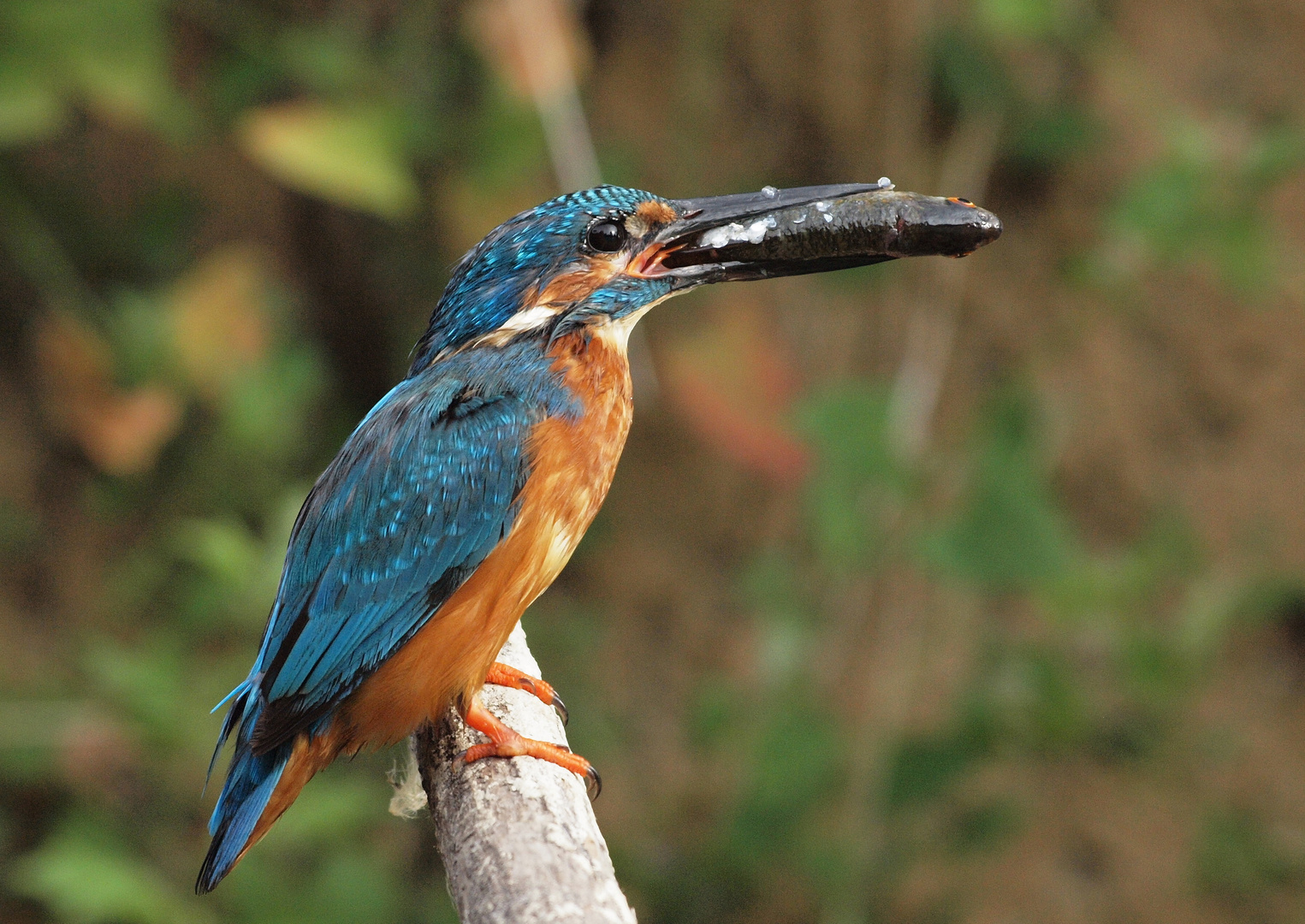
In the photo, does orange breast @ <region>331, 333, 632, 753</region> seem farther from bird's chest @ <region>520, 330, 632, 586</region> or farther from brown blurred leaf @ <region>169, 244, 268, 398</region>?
brown blurred leaf @ <region>169, 244, 268, 398</region>

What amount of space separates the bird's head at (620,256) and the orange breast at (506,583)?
0.11m

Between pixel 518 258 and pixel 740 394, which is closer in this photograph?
pixel 518 258

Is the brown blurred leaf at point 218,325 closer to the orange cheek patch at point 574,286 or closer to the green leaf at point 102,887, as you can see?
the green leaf at point 102,887

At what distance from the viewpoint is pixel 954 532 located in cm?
304

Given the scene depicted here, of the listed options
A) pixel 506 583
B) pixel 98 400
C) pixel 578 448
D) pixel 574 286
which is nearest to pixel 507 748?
pixel 506 583

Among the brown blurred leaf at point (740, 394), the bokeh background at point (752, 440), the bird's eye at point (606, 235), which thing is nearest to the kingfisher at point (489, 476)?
the bird's eye at point (606, 235)

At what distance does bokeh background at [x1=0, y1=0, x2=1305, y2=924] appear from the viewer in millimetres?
3166

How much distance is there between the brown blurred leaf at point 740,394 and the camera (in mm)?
3639

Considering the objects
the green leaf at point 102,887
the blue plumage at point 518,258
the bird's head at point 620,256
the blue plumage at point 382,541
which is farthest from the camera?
the green leaf at point 102,887

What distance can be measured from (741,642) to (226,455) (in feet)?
5.59

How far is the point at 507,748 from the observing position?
1896mm

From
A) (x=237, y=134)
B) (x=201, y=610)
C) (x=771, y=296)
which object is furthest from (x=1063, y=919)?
(x=237, y=134)

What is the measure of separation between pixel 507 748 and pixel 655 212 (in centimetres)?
89

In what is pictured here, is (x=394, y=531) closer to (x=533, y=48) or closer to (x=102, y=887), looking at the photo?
(x=102, y=887)
